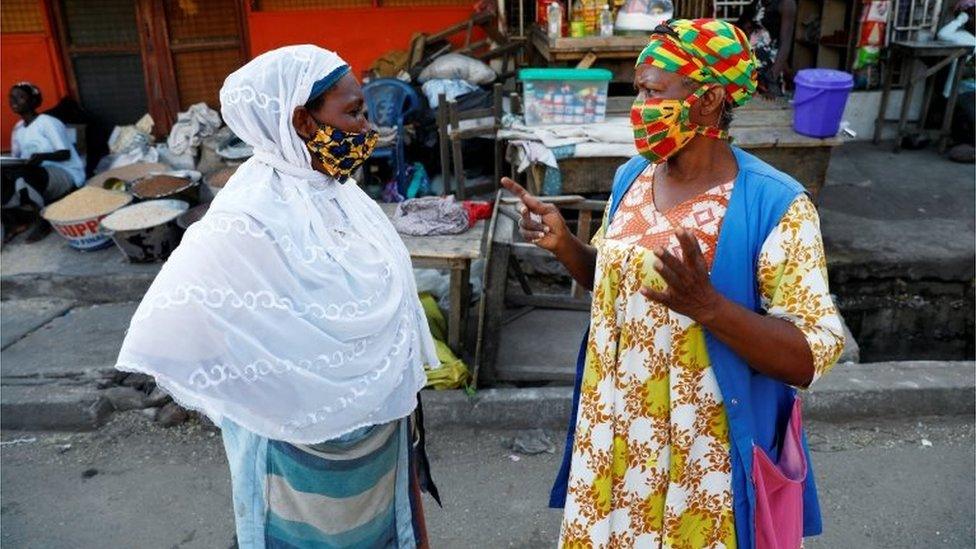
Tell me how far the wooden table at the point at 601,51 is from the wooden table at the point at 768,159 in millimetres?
1139

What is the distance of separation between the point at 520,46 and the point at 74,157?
14.4ft

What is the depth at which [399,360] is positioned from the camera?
2.10 metres

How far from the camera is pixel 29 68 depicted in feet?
23.7

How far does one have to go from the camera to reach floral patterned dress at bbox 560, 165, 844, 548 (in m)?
1.63

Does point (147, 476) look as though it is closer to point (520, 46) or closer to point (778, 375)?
point (778, 375)

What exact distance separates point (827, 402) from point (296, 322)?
10.7 ft

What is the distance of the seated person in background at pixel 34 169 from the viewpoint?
6250 millimetres

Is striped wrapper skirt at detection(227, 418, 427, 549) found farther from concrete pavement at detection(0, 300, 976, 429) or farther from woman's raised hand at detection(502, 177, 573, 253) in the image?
concrete pavement at detection(0, 300, 976, 429)

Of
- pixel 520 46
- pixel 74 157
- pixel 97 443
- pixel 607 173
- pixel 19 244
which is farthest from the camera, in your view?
pixel 520 46

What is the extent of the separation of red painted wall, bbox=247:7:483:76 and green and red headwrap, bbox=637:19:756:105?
619cm

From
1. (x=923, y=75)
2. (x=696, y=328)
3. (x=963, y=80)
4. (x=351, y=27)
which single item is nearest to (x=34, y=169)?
(x=351, y=27)

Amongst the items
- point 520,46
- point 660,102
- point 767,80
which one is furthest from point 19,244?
point 767,80

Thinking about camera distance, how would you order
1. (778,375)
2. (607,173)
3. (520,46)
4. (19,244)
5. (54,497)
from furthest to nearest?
(520,46) < (19,244) < (607,173) < (54,497) < (778,375)

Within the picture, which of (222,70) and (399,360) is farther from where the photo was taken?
(222,70)
